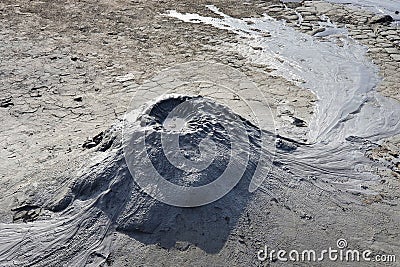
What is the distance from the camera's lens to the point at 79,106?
14.7 ft

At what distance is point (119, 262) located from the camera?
250cm

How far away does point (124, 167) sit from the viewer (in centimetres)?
278

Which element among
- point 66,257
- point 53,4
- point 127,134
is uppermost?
point 127,134

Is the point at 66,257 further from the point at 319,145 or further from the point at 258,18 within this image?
the point at 258,18

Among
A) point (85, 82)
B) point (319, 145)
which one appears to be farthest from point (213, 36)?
point (319, 145)

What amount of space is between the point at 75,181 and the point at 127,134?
1.71ft

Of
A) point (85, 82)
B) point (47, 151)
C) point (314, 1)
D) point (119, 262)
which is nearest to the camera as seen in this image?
point (119, 262)

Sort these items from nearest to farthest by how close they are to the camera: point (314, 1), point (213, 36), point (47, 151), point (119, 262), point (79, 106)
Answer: point (119, 262), point (47, 151), point (79, 106), point (213, 36), point (314, 1)

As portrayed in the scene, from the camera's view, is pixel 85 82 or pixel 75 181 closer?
pixel 75 181

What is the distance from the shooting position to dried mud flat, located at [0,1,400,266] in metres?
2.59

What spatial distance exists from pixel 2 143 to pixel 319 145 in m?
3.07

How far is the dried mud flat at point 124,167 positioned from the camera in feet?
8.49

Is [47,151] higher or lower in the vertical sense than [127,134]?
lower

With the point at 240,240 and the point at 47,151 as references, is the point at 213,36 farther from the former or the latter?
the point at 240,240
